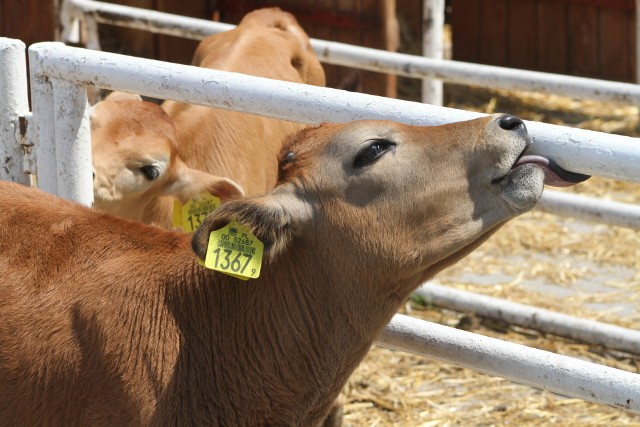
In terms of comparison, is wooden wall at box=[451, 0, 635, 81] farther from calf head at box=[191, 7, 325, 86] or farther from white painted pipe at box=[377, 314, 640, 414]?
white painted pipe at box=[377, 314, 640, 414]

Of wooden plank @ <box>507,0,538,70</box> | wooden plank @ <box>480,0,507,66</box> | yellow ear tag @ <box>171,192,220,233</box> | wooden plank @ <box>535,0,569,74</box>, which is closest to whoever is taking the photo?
yellow ear tag @ <box>171,192,220,233</box>

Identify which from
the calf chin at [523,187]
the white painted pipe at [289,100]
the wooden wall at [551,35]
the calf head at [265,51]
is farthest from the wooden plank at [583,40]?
the calf chin at [523,187]

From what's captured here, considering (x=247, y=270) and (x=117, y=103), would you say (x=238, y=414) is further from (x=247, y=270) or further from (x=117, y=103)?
(x=117, y=103)

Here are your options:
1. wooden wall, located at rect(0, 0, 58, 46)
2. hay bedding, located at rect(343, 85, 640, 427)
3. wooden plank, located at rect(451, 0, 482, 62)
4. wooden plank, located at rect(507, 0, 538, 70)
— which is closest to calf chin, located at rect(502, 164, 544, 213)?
hay bedding, located at rect(343, 85, 640, 427)

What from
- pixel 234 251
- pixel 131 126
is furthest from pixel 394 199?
pixel 131 126

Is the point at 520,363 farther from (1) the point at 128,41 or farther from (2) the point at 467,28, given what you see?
(2) the point at 467,28

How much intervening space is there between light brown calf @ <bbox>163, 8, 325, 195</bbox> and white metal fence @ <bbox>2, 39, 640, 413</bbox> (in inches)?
70.4

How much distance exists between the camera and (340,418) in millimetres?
4770

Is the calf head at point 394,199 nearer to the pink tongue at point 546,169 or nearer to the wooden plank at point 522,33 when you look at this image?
the pink tongue at point 546,169

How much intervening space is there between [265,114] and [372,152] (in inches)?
17.6

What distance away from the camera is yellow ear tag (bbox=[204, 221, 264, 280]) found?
10.2ft

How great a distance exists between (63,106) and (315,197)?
1.09 m

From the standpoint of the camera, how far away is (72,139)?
3.89m

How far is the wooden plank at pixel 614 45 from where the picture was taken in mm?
12031
